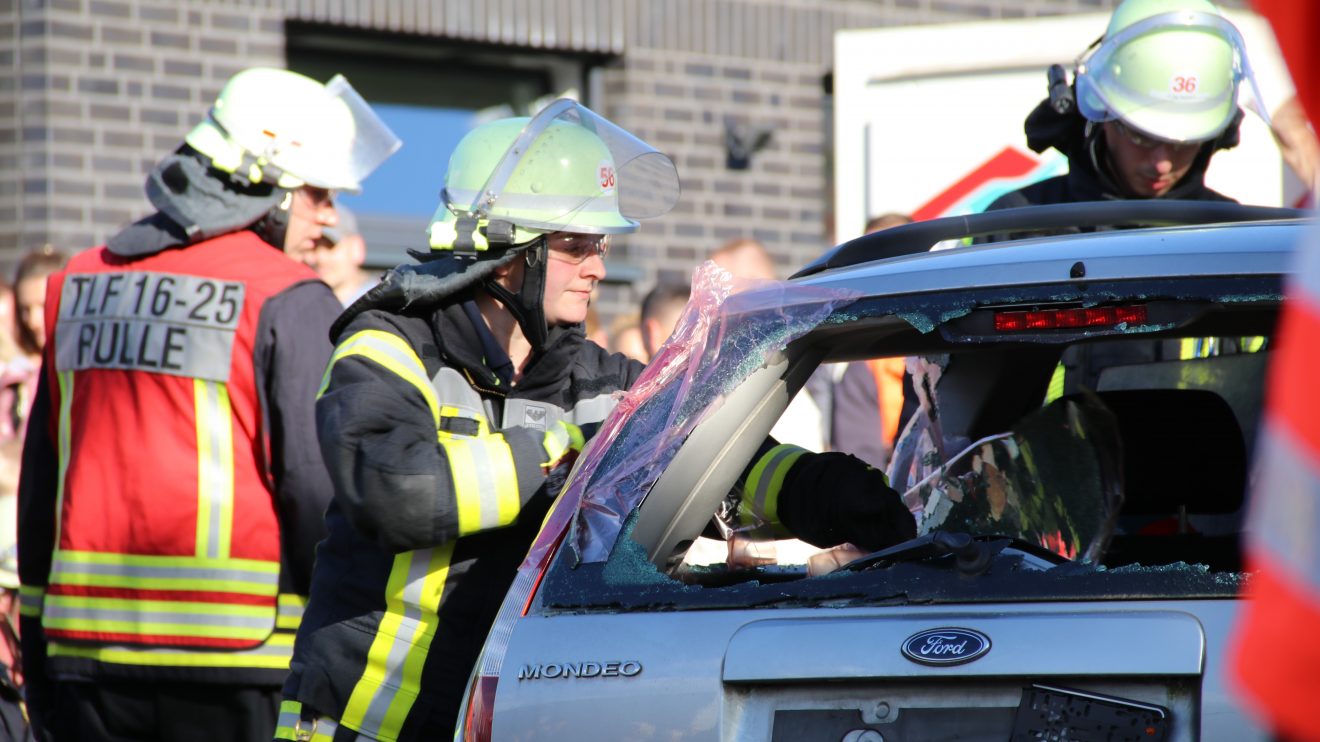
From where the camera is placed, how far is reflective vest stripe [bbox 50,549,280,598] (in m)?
4.16

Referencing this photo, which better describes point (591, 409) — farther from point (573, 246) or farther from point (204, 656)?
point (204, 656)

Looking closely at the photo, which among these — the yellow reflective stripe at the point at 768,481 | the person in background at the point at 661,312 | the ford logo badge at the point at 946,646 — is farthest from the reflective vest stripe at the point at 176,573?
the person in background at the point at 661,312

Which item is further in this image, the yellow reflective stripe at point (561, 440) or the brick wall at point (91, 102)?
the brick wall at point (91, 102)

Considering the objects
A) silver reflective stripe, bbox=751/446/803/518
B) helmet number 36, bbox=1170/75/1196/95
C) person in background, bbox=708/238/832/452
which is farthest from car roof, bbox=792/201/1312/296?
person in background, bbox=708/238/832/452

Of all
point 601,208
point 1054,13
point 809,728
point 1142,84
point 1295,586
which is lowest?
point 809,728

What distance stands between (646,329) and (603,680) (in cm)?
437

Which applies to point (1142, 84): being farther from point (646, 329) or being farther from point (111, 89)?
point (111, 89)

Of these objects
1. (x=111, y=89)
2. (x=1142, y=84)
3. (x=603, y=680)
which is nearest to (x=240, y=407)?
(x=603, y=680)

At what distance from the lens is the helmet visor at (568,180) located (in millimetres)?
3432

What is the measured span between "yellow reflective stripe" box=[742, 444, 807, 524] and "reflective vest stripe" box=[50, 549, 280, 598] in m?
1.43

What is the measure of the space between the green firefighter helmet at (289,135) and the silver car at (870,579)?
5.77ft

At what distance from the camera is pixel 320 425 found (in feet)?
10.3

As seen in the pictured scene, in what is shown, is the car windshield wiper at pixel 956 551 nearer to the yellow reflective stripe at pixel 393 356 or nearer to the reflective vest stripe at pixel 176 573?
the yellow reflective stripe at pixel 393 356

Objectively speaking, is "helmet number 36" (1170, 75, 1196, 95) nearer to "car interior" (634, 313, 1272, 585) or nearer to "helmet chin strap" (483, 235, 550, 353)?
"car interior" (634, 313, 1272, 585)
